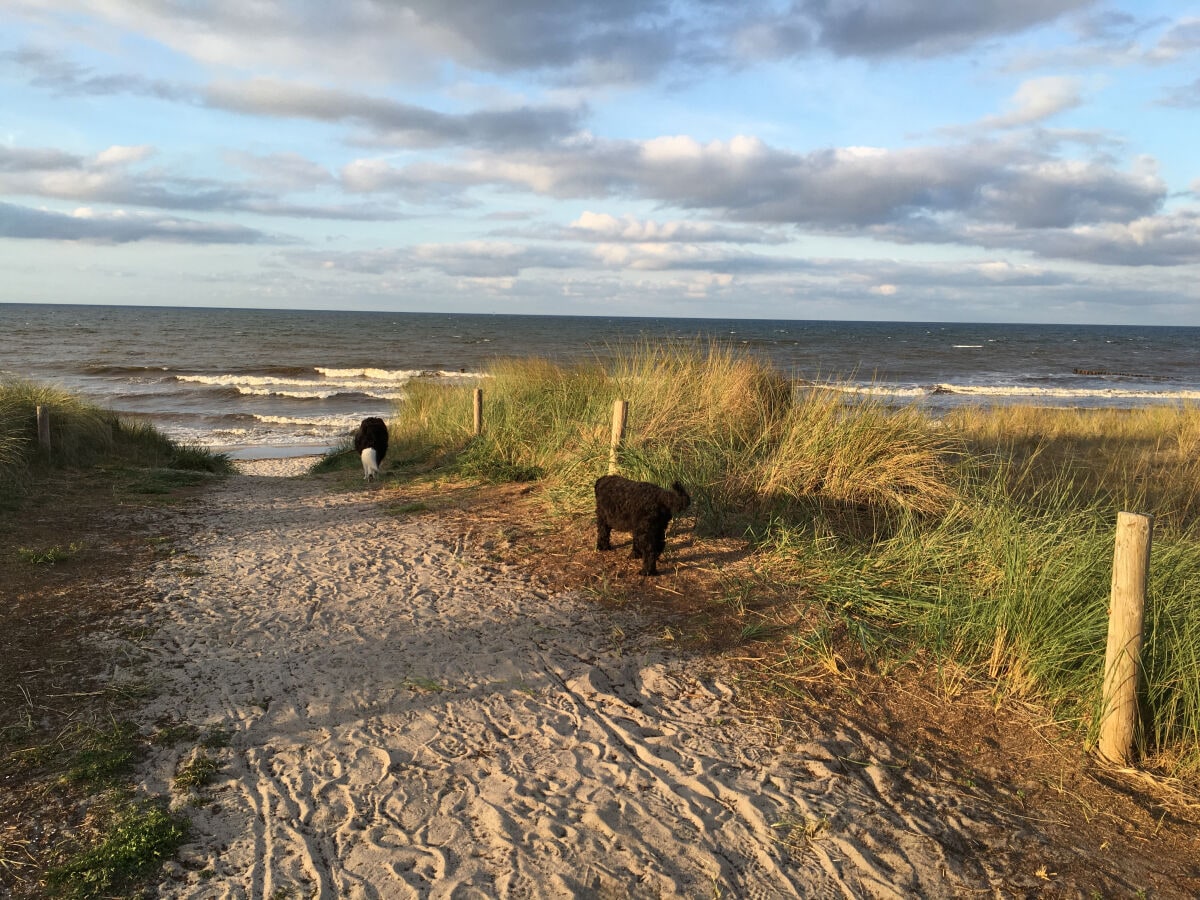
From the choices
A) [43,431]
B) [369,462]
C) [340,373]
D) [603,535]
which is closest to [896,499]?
[603,535]

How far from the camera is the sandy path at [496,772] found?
302 centimetres

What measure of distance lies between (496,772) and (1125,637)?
317 centimetres

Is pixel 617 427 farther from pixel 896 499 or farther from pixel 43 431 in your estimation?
pixel 43 431

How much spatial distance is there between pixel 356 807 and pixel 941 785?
2.72 metres

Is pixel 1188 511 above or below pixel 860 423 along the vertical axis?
Result: below

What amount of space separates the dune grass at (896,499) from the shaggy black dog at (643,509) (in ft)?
2.94

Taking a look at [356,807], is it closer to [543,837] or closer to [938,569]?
[543,837]

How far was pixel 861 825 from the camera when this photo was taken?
3.36 meters

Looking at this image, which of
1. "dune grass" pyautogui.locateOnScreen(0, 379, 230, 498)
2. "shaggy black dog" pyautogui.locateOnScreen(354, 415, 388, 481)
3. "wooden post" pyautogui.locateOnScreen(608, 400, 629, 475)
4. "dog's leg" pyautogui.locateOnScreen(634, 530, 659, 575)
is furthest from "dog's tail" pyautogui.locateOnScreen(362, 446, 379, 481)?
"dog's leg" pyautogui.locateOnScreen(634, 530, 659, 575)

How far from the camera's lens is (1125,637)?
3852 millimetres

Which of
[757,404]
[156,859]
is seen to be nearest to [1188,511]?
[757,404]

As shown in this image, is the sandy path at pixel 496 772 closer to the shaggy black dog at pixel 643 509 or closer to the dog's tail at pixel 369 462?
the shaggy black dog at pixel 643 509

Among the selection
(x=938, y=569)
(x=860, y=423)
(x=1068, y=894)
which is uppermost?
(x=860, y=423)

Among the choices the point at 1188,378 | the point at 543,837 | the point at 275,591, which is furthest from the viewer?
the point at 1188,378
